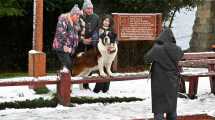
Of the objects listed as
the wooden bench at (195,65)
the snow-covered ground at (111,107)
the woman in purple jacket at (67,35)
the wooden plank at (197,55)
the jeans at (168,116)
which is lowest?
the snow-covered ground at (111,107)

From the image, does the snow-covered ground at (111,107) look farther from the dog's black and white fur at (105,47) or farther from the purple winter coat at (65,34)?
the purple winter coat at (65,34)

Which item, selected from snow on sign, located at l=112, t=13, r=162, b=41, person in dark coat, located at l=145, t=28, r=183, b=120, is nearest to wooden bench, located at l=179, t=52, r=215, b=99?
person in dark coat, located at l=145, t=28, r=183, b=120

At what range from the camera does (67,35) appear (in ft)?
40.3

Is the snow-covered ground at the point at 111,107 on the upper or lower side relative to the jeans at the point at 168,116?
lower

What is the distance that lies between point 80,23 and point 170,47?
395 centimetres

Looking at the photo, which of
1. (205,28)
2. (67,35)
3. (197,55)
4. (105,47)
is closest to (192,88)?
(197,55)

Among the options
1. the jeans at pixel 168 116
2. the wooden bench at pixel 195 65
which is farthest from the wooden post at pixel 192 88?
the jeans at pixel 168 116

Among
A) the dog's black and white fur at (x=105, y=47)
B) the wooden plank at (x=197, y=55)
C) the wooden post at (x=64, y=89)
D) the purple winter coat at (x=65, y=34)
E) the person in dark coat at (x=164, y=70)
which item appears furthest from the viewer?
the wooden plank at (x=197, y=55)

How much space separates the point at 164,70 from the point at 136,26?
733cm

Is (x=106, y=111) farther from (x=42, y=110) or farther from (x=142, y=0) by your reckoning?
(x=142, y=0)

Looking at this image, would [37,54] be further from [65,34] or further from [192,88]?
[192,88]

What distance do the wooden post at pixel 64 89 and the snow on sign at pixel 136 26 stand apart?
5338 mm

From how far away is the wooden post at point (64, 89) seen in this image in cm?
1103

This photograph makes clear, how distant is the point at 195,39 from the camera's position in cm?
2288
